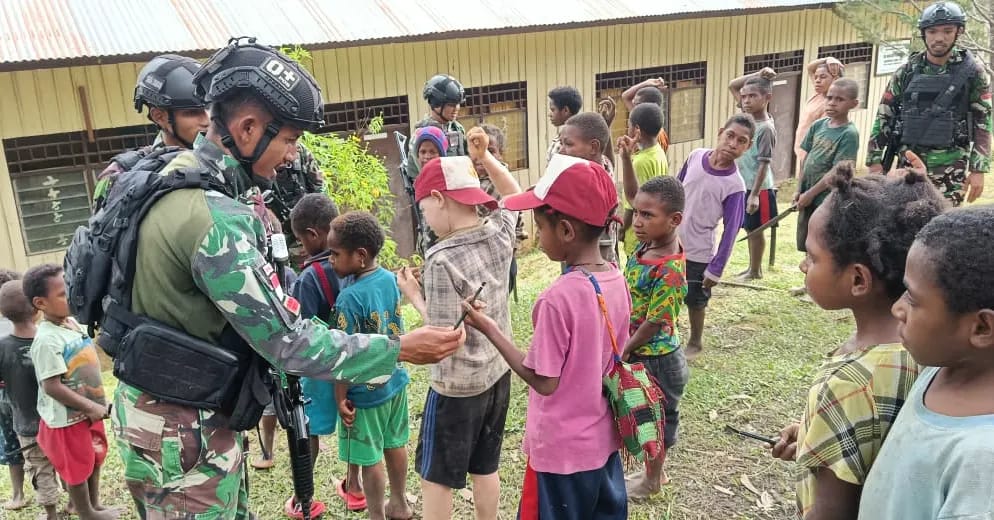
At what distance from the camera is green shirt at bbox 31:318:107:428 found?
3.29 metres

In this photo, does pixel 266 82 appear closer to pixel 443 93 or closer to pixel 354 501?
pixel 354 501

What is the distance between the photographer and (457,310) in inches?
112

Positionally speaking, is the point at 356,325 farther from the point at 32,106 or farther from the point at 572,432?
the point at 32,106

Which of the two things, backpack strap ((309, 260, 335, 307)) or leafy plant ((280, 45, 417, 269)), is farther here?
leafy plant ((280, 45, 417, 269))

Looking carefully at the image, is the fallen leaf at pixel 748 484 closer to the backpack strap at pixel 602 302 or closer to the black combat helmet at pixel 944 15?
the backpack strap at pixel 602 302

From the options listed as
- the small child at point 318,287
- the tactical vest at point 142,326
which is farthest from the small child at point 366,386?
the tactical vest at point 142,326

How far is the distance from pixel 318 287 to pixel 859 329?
7.64 ft

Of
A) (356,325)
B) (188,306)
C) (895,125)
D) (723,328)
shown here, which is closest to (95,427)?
(356,325)

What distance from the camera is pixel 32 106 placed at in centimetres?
715

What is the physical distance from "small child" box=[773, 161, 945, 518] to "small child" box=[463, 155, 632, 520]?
0.78 metres

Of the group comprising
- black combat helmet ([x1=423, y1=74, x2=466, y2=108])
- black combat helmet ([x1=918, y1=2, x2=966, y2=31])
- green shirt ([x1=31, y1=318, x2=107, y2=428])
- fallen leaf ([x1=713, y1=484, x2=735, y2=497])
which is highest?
black combat helmet ([x1=918, y1=2, x2=966, y2=31])

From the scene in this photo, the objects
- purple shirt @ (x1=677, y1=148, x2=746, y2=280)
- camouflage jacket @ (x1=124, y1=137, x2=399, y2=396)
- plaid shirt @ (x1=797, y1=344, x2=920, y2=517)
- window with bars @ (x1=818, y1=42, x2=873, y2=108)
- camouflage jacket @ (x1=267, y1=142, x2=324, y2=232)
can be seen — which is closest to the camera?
plaid shirt @ (x1=797, y1=344, x2=920, y2=517)

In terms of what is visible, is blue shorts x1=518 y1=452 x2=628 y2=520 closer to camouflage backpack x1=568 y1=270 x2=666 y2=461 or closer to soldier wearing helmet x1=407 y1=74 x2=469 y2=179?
camouflage backpack x1=568 y1=270 x2=666 y2=461

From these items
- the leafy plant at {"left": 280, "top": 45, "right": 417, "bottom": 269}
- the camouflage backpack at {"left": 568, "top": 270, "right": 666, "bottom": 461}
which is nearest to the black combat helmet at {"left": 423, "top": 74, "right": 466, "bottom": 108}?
the leafy plant at {"left": 280, "top": 45, "right": 417, "bottom": 269}
